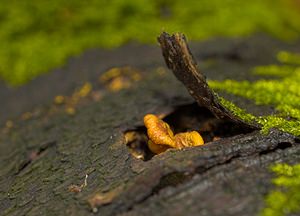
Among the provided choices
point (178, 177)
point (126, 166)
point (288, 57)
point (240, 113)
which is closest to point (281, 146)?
point (240, 113)

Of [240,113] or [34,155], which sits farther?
[34,155]

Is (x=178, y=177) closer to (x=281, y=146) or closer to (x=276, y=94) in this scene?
(x=281, y=146)

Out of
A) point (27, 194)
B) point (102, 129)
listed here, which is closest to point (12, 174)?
point (27, 194)

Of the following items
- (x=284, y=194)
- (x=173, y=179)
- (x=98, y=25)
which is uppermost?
(x=98, y=25)

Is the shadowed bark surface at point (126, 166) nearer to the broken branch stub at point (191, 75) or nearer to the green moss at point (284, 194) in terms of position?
the green moss at point (284, 194)

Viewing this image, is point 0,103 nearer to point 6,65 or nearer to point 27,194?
point 6,65

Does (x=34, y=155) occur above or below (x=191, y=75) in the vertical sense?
below
